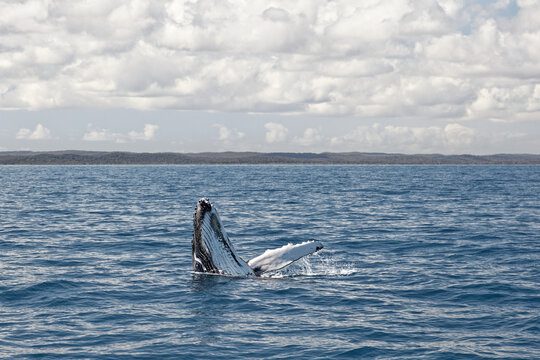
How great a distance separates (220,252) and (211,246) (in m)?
0.40

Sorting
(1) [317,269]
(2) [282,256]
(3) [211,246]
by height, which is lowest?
(1) [317,269]

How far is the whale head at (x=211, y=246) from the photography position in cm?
1786

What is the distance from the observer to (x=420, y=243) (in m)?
29.0

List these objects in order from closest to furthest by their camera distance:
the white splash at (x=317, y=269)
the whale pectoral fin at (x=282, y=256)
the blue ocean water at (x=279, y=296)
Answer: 1. the blue ocean water at (x=279, y=296)
2. the whale pectoral fin at (x=282, y=256)
3. the white splash at (x=317, y=269)

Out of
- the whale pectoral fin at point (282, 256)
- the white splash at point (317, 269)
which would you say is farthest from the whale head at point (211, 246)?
the white splash at point (317, 269)

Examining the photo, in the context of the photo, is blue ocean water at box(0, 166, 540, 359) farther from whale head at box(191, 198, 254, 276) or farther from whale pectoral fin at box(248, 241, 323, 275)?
whale pectoral fin at box(248, 241, 323, 275)

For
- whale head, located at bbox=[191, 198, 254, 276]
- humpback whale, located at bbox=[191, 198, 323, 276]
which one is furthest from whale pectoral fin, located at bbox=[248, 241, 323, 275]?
whale head, located at bbox=[191, 198, 254, 276]

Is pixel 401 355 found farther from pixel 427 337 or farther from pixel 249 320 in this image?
pixel 249 320

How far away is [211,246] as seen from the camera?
18.8m

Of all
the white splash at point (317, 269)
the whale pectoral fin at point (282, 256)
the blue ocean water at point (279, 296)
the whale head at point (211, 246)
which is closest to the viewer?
the blue ocean water at point (279, 296)

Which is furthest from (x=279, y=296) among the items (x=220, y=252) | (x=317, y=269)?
(x=317, y=269)

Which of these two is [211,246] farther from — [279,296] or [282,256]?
[279,296]

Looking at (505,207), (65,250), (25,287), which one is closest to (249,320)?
(25,287)

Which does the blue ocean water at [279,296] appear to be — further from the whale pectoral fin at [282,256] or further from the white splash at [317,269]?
the whale pectoral fin at [282,256]
